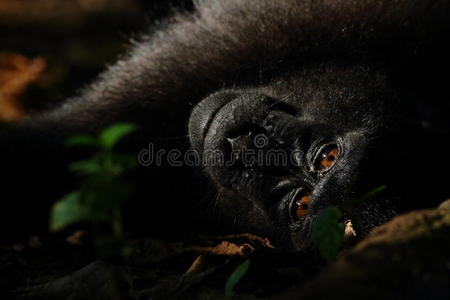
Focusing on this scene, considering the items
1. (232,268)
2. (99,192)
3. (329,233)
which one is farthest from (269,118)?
(99,192)

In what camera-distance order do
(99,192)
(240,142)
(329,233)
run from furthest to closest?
1. (240,142)
2. (329,233)
3. (99,192)

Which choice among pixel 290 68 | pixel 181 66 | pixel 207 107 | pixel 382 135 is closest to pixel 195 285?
pixel 382 135

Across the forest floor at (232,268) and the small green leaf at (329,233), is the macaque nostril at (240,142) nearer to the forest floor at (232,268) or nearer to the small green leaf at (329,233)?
the forest floor at (232,268)

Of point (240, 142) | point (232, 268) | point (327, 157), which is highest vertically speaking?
point (240, 142)

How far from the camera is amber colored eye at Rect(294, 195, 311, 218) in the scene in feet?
8.34

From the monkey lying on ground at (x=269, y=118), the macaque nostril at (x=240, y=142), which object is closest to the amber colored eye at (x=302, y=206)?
the monkey lying on ground at (x=269, y=118)

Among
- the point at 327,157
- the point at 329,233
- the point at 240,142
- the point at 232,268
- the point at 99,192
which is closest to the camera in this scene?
the point at 99,192

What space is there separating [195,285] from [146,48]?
214cm

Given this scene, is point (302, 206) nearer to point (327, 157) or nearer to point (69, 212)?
point (327, 157)

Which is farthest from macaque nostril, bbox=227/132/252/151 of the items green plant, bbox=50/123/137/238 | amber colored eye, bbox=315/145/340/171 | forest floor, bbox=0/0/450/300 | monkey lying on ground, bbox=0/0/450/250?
green plant, bbox=50/123/137/238

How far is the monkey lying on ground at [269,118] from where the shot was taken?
7.91 feet

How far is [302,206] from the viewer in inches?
101

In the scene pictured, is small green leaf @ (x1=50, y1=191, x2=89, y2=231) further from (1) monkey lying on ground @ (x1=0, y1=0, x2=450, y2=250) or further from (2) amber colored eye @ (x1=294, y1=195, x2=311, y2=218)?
(2) amber colored eye @ (x1=294, y1=195, x2=311, y2=218)

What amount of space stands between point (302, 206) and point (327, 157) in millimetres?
236
